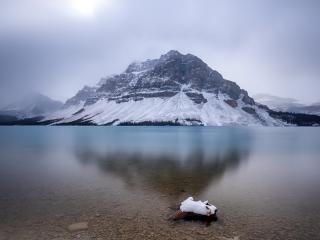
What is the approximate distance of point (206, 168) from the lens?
47.0 meters

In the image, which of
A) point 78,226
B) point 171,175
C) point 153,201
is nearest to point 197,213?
point 153,201

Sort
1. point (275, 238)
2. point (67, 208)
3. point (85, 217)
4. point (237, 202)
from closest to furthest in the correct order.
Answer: point (275, 238)
point (85, 217)
point (67, 208)
point (237, 202)

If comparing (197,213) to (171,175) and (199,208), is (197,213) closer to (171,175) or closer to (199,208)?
(199,208)

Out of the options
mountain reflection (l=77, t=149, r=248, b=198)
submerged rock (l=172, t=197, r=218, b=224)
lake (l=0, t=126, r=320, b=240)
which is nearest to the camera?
lake (l=0, t=126, r=320, b=240)

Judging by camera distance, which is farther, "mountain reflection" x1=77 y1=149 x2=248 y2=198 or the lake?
"mountain reflection" x1=77 y1=149 x2=248 y2=198

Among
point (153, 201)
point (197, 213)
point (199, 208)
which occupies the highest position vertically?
point (199, 208)

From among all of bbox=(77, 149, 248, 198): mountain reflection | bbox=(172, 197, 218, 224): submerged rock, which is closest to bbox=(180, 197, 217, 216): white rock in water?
bbox=(172, 197, 218, 224): submerged rock

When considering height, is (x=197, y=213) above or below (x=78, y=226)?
above

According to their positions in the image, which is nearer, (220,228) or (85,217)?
(220,228)

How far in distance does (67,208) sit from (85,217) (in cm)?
294

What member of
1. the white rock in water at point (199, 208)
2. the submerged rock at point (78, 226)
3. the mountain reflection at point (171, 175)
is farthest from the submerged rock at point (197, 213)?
the mountain reflection at point (171, 175)

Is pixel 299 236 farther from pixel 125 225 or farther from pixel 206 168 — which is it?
pixel 206 168

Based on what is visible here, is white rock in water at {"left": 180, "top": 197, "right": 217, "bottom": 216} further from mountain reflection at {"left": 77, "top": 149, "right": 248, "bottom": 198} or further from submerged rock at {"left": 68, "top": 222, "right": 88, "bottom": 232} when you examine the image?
submerged rock at {"left": 68, "top": 222, "right": 88, "bottom": 232}

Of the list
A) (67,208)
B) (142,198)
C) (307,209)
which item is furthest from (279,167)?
(67,208)
